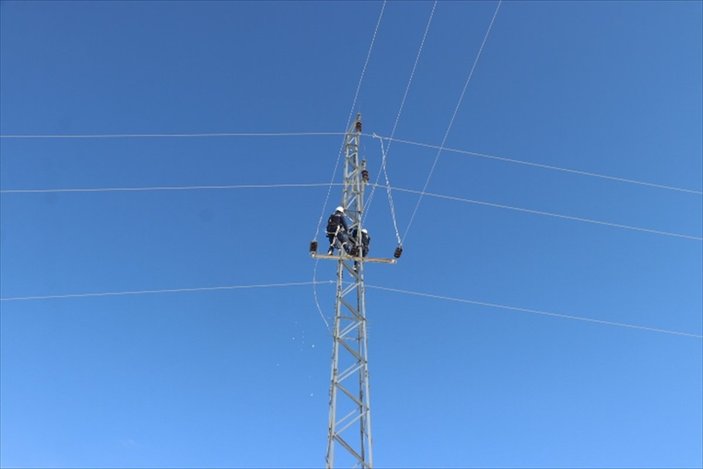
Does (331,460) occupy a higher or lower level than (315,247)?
lower

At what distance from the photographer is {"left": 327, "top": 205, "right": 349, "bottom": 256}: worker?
12.8 m

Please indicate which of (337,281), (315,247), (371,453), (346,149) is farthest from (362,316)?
(346,149)

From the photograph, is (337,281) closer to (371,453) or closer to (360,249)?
(360,249)

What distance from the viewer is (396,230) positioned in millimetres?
13383

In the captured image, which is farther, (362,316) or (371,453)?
(362,316)

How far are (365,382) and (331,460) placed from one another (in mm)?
1644

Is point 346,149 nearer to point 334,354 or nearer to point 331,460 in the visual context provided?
point 334,354

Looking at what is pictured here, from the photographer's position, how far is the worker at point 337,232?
1277 cm

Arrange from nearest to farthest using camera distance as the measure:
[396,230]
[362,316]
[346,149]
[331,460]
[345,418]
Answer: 1. [331,460]
2. [345,418]
3. [362,316]
4. [396,230]
5. [346,149]

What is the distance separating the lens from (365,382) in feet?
37.8

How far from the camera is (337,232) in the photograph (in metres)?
12.8

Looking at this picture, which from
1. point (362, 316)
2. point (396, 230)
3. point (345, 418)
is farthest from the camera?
point (396, 230)

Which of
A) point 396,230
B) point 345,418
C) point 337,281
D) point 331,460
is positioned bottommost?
point 331,460

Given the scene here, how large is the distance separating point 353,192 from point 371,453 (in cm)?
602
